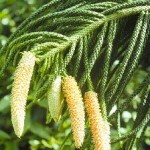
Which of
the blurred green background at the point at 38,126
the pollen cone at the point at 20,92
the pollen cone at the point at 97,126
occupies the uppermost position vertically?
the pollen cone at the point at 20,92

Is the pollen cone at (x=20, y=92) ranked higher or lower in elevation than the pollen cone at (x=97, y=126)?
higher

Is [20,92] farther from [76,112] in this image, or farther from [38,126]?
[38,126]

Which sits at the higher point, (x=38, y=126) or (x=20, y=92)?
(x=20, y=92)

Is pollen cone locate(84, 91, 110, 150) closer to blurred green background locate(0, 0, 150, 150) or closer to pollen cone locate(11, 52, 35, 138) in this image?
pollen cone locate(11, 52, 35, 138)

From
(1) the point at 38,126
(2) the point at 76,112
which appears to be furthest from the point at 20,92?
(1) the point at 38,126

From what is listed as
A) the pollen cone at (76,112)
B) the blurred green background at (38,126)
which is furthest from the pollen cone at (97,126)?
the blurred green background at (38,126)

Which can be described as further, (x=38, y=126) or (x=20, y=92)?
(x=38, y=126)

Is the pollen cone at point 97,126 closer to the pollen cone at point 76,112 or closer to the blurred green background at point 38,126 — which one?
the pollen cone at point 76,112
